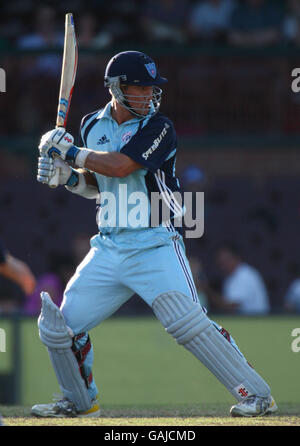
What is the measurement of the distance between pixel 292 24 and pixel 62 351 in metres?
8.05

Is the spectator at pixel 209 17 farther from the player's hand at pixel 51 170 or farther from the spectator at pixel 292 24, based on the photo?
the player's hand at pixel 51 170

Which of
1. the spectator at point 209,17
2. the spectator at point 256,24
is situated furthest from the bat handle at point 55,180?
the spectator at point 209,17

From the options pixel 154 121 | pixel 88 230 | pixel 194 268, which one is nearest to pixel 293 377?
pixel 194 268

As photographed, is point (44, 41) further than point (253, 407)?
Yes

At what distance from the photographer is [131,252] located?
5234 millimetres

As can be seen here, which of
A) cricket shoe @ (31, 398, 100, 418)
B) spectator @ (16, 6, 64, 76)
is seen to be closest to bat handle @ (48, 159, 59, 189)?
cricket shoe @ (31, 398, 100, 418)

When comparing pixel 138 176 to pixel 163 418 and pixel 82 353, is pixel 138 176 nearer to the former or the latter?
pixel 82 353

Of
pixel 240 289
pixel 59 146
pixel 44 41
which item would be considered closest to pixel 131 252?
pixel 59 146

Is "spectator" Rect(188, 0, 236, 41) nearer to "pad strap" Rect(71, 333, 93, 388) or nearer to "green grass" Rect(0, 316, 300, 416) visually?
"green grass" Rect(0, 316, 300, 416)

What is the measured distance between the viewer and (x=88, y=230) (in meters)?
11.7

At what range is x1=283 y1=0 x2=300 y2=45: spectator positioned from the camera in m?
11.8

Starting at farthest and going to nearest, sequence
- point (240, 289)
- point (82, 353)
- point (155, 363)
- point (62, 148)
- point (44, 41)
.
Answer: point (44, 41) < point (240, 289) < point (155, 363) < point (82, 353) < point (62, 148)

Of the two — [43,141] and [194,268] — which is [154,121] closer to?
[43,141]

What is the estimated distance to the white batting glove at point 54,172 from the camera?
17.2 ft
